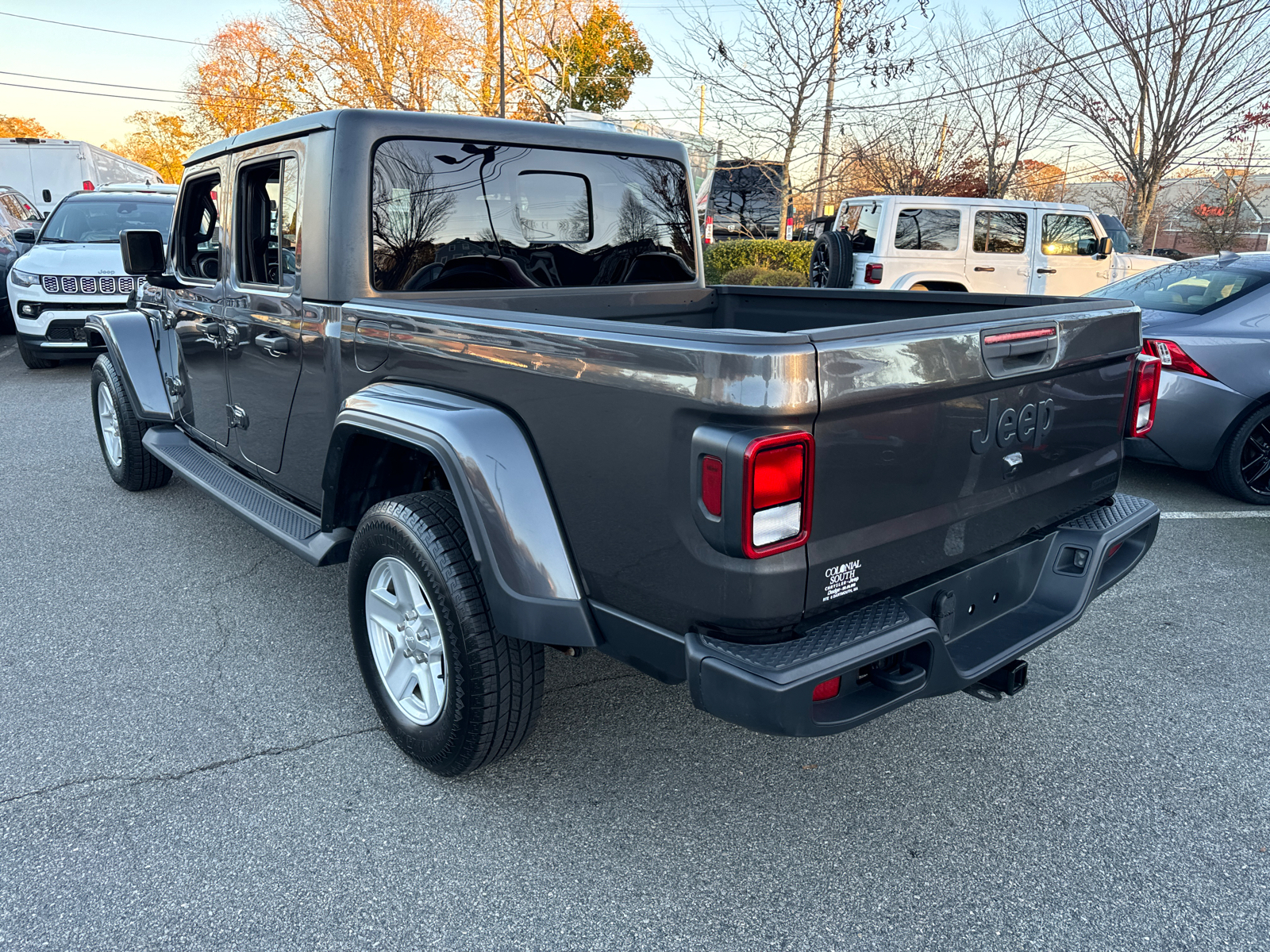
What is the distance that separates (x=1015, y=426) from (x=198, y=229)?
422 cm

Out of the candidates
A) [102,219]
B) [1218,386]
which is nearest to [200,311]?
[1218,386]

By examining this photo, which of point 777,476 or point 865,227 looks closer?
point 777,476

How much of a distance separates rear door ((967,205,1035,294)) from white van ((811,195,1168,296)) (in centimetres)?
1

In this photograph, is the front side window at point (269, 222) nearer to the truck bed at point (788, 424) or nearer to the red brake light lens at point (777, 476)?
the truck bed at point (788, 424)

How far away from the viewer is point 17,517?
205 inches

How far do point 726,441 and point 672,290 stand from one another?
224 centimetres

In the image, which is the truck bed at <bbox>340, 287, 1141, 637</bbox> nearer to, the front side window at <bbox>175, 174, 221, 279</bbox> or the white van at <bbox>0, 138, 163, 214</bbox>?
the front side window at <bbox>175, 174, 221, 279</bbox>

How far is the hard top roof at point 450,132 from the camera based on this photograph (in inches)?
121

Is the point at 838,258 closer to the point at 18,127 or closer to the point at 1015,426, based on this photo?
the point at 1015,426

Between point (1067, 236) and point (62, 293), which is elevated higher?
point (1067, 236)

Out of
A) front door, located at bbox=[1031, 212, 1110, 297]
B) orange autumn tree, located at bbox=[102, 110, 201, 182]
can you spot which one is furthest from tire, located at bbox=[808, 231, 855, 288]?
orange autumn tree, located at bbox=[102, 110, 201, 182]

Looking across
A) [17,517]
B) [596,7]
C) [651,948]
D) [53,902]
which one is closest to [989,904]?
[651,948]

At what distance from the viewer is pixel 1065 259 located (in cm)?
1195

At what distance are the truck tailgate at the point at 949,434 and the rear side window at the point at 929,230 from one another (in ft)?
29.1
